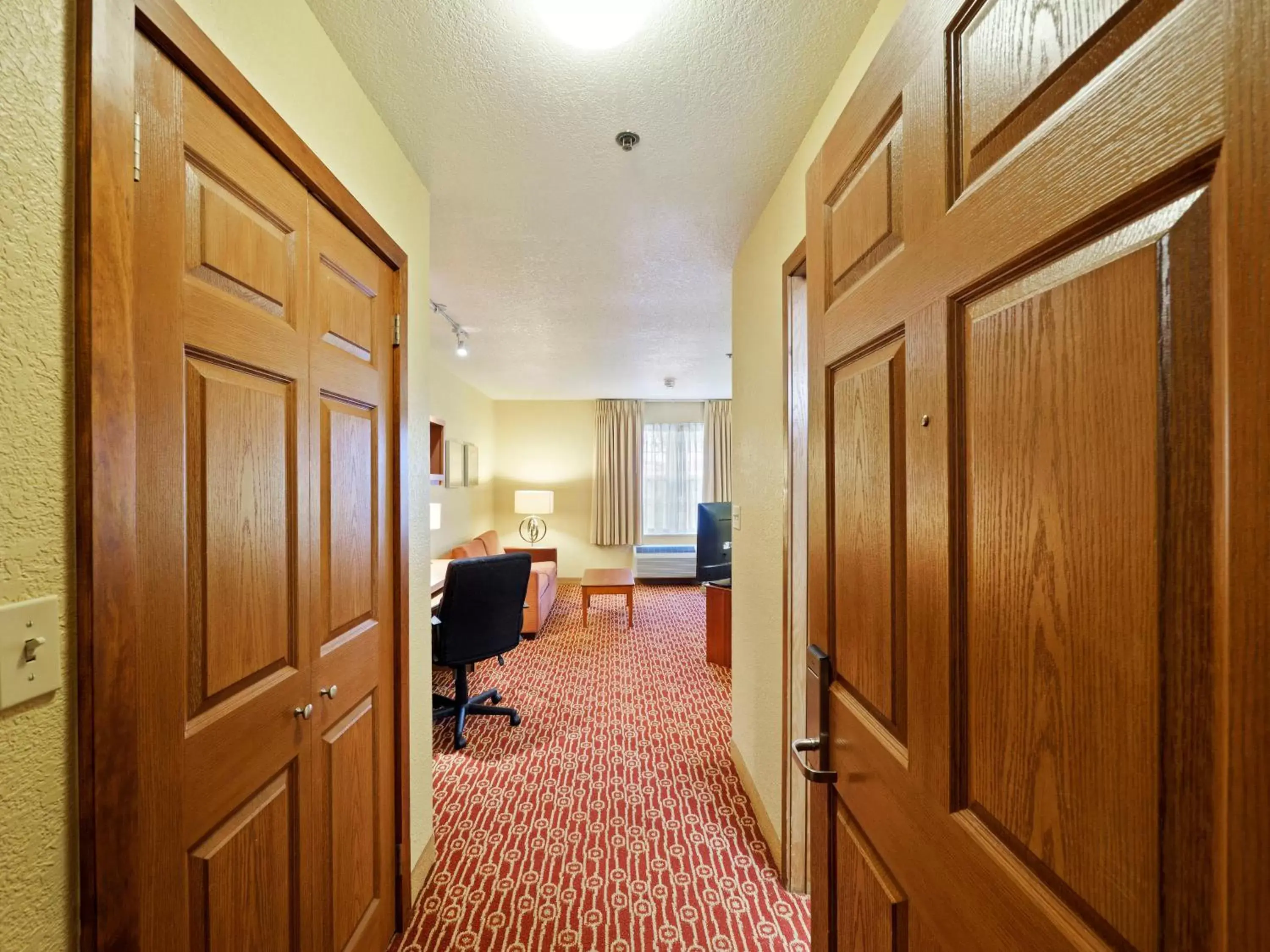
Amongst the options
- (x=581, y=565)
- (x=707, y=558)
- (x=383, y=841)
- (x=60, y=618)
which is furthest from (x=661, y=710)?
(x=581, y=565)

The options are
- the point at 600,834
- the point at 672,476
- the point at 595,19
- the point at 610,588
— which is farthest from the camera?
the point at 672,476

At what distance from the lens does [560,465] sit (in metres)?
6.71

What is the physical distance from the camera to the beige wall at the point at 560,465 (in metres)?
6.66

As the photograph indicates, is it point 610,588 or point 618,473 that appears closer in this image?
point 610,588

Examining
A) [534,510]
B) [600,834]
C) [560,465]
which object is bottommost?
[600,834]

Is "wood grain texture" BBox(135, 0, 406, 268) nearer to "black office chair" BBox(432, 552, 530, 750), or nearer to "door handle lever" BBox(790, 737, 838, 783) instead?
"door handle lever" BBox(790, 737, 838, 783)

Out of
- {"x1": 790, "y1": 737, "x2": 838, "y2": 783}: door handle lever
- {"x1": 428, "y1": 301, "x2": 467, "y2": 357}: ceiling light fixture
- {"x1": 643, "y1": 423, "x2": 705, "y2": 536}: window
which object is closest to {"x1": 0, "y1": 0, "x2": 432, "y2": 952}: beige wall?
{"x1": 790, "y1": 737, "x2": 838, "y2": 783}: door handle lever

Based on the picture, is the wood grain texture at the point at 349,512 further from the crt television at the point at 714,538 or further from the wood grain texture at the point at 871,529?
the crt television at the point at 714,538

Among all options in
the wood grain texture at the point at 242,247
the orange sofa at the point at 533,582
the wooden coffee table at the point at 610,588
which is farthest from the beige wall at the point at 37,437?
the wooden coffee table at the point at 610,588

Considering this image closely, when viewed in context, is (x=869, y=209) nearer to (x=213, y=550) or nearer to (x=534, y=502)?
(x=213, y=550)

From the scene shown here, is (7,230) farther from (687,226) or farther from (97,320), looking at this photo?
(687,226)

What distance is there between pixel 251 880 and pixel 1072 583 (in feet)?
4.44

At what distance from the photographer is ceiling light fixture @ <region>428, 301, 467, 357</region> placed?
2928mm

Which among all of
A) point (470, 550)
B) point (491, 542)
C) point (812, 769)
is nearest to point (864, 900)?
point (812, 769)
